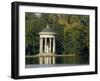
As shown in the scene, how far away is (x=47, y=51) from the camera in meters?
1.80

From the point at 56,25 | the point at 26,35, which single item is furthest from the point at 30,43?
the point at 56,25

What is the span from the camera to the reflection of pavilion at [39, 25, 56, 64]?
1790 millimetres

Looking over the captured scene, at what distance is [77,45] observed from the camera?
6.21 ft

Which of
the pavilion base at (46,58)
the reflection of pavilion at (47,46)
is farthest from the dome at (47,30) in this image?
the pavilion base at (46,58)

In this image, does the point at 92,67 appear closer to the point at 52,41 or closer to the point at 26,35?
the point at 52,41

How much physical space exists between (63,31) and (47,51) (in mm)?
155

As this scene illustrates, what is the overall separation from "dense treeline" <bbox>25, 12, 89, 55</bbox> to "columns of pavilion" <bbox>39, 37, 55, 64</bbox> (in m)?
0.03

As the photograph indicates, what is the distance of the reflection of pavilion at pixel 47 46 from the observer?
179 centimetres

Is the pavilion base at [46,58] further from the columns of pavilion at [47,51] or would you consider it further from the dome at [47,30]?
the dome at [47,30]

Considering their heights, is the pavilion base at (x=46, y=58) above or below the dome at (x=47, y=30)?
below

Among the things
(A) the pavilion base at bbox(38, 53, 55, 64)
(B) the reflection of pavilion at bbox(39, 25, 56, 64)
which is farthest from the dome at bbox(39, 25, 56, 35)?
(A) the pavilion base at bbox(38, 53, 55, 64)

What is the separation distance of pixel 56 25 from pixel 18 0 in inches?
10.3

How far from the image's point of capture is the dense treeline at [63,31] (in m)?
1.76

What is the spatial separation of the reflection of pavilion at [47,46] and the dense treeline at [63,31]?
0.02 metres
